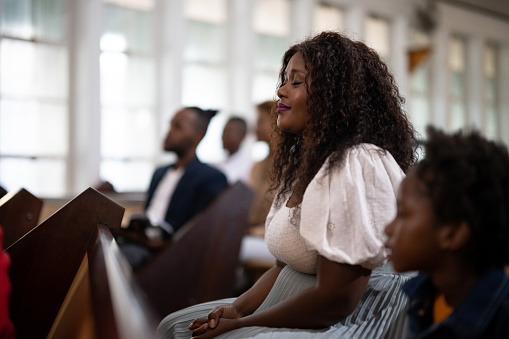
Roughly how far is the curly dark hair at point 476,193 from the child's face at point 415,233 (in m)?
0.02

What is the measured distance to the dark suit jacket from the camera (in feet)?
13.6

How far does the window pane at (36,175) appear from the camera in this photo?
5734 millimetres

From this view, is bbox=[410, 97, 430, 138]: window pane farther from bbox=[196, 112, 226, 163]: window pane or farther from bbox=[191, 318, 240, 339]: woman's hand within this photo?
bbox=[191, 318, 240, 339]: woman's hand

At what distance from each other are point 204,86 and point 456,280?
249 inches

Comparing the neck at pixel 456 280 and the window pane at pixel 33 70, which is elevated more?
the window pane at pixel 33 70

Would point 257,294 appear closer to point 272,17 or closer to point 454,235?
point 454,235

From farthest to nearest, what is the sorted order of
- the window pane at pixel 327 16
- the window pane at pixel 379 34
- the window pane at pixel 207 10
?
the window pane at pixel 379 34, the window pane at pixel 327 16, the window pane at pixel 207 10

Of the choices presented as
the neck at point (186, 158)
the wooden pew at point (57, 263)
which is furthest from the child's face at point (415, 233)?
the neck at point (186, 158)

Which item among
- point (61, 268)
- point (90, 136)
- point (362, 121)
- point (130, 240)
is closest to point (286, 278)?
point (362, 121)

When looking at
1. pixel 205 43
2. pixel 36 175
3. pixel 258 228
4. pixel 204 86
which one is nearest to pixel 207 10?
pixel 205 43

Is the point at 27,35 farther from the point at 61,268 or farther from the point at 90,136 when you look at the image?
the point at 61,268

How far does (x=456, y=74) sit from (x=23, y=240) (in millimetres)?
10037

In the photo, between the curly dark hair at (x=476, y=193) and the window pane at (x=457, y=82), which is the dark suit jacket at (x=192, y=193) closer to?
the curly dark hair at (x=476, y=193)

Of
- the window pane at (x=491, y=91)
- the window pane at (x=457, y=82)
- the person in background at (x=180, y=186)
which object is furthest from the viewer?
the window pane at (x=491, y=91)
